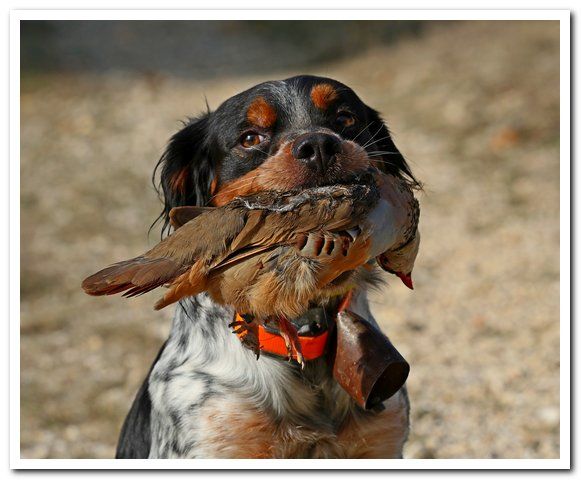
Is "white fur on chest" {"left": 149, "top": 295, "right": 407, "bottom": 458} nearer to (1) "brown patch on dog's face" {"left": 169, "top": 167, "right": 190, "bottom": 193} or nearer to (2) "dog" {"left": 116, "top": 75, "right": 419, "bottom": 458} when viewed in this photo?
(2) "dog" {"left": 116, "top": 75, "right": 419, "bottom": 458}

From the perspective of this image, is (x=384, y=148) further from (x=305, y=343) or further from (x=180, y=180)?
(x=305, y=343)

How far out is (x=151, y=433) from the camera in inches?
128

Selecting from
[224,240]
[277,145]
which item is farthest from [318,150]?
[224,240]

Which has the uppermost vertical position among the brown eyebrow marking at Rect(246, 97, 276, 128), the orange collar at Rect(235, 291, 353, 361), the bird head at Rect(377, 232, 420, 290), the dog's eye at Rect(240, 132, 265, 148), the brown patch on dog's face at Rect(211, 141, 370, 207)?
the brown eyebrow marking at Rect(246, 97, 276, 128)

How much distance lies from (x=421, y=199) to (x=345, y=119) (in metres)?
4.76

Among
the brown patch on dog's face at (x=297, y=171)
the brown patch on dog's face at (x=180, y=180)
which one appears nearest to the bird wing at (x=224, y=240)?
the brown patch on dog's face at (x=297, y=171)

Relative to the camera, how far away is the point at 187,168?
3441mm

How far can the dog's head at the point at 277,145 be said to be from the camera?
2.74 meters

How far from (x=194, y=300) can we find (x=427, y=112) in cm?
698

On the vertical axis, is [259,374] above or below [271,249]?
below

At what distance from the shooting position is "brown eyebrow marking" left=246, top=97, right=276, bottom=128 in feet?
10.2

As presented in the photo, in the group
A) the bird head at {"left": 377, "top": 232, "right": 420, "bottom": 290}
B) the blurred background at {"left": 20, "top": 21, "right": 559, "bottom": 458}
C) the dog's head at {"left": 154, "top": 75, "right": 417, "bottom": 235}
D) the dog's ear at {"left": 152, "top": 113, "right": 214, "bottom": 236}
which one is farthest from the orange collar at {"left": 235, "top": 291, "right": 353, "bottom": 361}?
the blurred background at {"left": 20, "top": 21, "right": 559, "bottom": 458}
